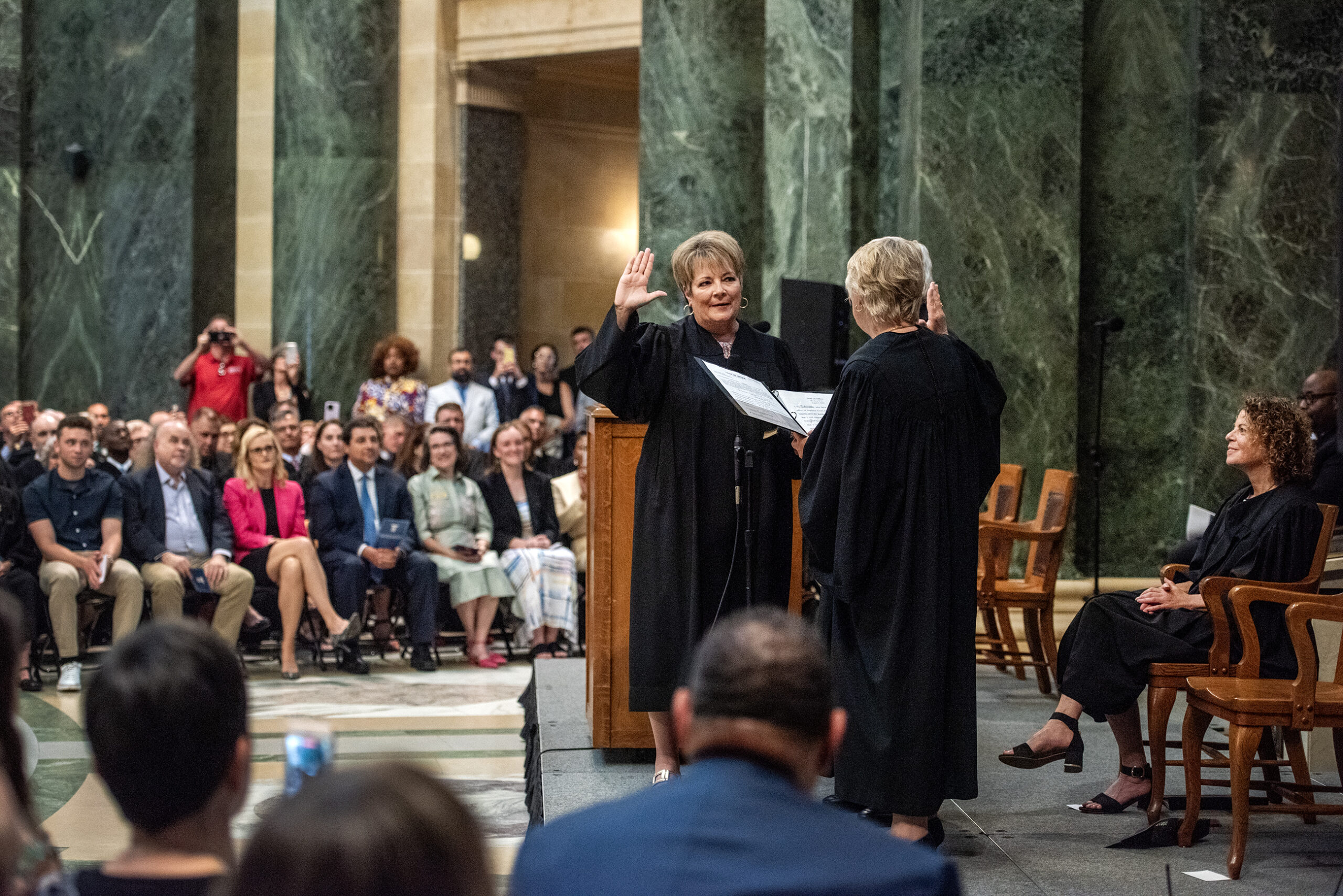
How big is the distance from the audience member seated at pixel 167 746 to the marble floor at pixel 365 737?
10.1 feet

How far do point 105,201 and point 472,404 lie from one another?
4069 mm

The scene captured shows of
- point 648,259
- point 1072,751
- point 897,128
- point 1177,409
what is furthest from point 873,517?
point 897,128

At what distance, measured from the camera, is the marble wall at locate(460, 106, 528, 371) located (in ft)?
48.5

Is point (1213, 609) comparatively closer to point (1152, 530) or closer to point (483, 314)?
point (1152, 530)

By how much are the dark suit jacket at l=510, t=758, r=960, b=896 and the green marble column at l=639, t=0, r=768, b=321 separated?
9.43 metres

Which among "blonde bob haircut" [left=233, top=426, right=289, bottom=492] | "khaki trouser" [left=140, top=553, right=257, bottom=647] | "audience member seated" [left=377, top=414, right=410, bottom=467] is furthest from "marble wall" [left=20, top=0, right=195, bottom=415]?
"khaki trouser" [left=140, top=553, right=257, bottom=647]

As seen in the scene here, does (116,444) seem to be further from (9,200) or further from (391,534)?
(9,200)

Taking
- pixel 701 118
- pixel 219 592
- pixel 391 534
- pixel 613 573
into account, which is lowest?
pixel 219 592

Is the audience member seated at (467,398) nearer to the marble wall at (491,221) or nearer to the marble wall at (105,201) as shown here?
the marble wall at (491,221)

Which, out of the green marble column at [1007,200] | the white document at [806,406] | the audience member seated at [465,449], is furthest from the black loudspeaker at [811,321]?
the white document at [806,406]

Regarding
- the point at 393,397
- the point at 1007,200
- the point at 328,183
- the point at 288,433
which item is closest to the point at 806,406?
the point at 1007,200

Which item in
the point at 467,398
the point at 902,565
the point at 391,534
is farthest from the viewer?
A: the point at 467,398

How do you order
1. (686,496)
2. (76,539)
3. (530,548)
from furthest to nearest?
(530,548)
(76,539)
(686,496)

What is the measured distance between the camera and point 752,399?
4.17m
